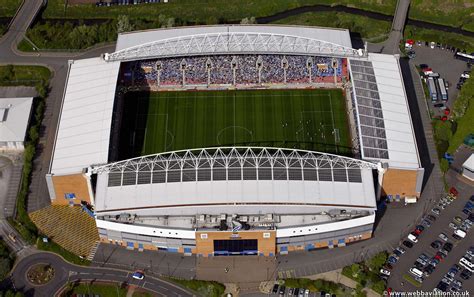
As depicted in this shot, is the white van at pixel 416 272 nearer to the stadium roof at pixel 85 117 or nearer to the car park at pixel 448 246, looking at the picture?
the car park at pixel 448 246

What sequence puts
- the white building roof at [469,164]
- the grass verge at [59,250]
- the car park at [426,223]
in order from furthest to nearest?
the white building roof at [469,164], the car park at [426,223], the grass verge at [59,250]

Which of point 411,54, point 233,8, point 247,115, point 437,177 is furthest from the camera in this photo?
point 233,8

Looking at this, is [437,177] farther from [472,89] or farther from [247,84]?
[247,84]

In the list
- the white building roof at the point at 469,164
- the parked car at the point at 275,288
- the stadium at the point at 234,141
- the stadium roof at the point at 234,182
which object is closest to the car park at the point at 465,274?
the stadium at the point at 234,141

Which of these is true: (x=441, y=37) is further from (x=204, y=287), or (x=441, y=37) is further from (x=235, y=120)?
(x=204, y=287)

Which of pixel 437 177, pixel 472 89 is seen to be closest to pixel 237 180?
pixel 437 177

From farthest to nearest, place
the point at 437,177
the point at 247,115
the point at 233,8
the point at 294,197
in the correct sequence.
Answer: the point at 233,8, the point at 247,115, the point at 437,177, the point at 294,197
